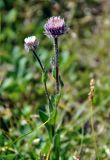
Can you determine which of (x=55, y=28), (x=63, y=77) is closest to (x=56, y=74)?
(x=55, y=28)

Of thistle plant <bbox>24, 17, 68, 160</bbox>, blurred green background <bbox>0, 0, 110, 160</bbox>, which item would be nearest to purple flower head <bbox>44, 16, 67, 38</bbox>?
thistle plant <bbox>24, 17, 68, 160</bbox>

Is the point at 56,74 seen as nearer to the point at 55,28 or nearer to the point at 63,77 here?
the point at 55,28

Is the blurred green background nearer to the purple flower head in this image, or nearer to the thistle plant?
the thistle plant

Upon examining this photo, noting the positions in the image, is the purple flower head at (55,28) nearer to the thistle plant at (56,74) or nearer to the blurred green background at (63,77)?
the thistle plant at (56,74)

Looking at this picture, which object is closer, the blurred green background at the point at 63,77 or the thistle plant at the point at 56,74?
the thistle plant at the point at 56,74

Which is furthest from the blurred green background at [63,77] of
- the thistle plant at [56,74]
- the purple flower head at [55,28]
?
the purple flower head at [55,28]

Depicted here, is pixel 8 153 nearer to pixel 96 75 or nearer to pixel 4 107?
pixel 4 107

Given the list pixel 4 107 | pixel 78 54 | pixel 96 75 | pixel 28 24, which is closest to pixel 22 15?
pixel 28 24
